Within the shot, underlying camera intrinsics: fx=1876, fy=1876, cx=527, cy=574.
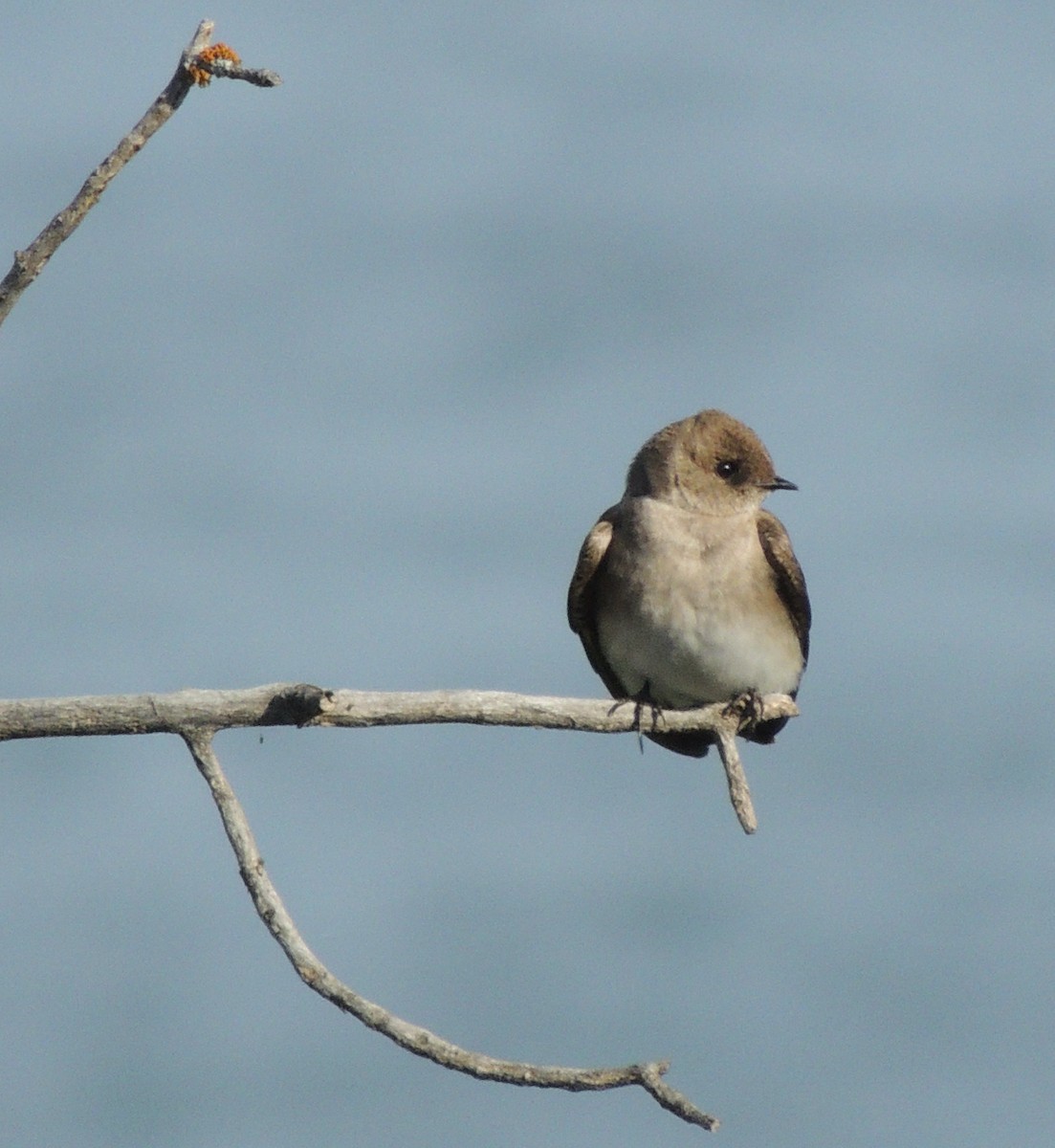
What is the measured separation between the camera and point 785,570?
10.3 meters

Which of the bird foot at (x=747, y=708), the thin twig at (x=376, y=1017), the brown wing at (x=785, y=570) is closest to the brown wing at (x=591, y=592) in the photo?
the brown wing at (x=785, y=570)

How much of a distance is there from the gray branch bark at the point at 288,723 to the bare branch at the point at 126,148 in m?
1.12

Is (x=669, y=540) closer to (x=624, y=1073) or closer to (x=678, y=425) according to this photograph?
(x=678, y=425)

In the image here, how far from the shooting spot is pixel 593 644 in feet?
35.7

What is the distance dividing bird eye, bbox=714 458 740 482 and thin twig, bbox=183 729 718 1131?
5.46 metres

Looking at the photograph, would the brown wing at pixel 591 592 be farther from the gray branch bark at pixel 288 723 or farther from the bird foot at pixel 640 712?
the gray branch bark at pixel 288 723

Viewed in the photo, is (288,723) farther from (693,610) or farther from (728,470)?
(728,470)

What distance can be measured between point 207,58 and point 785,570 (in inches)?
246

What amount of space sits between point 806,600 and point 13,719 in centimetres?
634

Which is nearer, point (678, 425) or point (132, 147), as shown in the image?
point (132, 147)

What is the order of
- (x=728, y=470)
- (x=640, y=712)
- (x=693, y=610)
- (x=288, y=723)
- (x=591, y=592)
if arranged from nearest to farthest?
(x=288, y=723), (x=640, y=712), (x=693, y=610), (x=728, y=470), (x=591, y=592)

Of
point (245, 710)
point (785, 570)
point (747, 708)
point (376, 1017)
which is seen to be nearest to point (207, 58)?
point (245, 710)

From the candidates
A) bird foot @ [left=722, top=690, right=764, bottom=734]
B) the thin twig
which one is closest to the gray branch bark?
the thin twig

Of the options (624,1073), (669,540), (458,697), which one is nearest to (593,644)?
(669,540)
